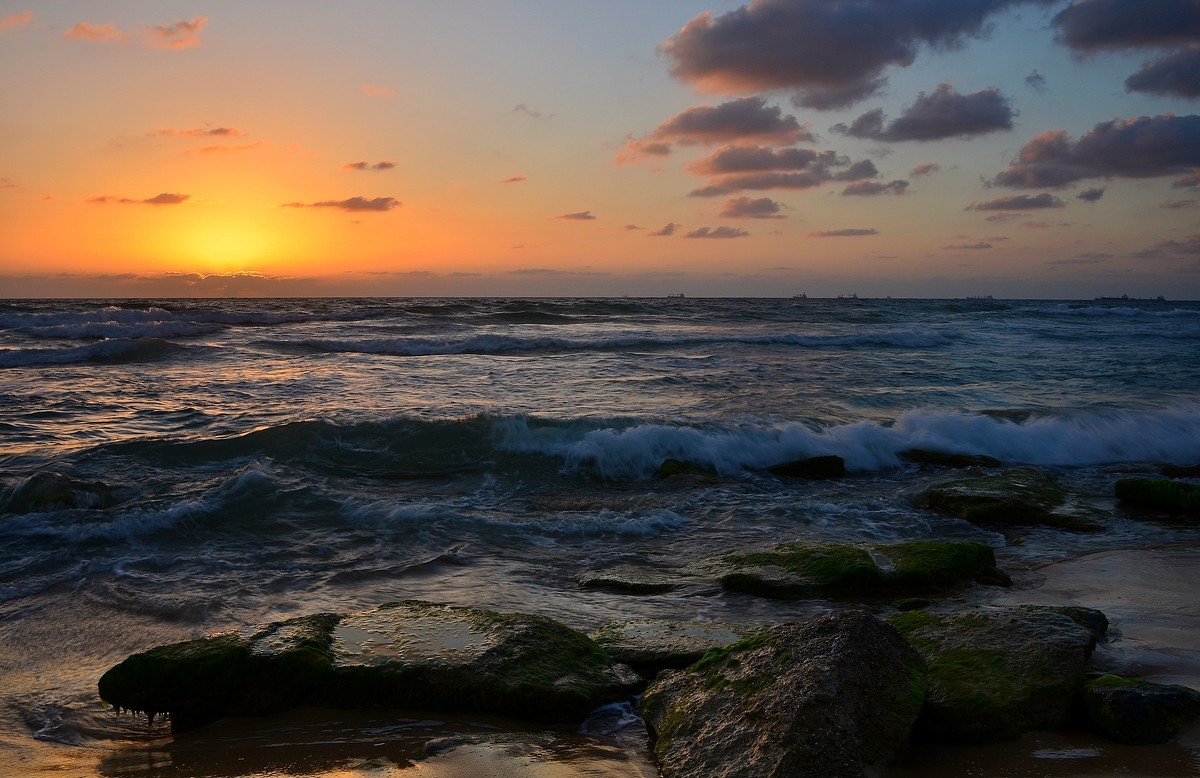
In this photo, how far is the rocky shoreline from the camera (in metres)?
3.03

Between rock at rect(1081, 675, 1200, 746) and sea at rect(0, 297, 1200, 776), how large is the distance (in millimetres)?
1962

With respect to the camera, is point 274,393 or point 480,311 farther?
point 480,311

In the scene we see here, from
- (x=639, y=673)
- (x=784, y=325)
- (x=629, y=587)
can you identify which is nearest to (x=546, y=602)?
(x=629, y=587)

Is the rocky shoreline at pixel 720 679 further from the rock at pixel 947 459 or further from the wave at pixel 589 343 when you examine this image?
the wave at pixel 589 343

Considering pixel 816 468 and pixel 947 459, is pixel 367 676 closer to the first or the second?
pixel 816 468

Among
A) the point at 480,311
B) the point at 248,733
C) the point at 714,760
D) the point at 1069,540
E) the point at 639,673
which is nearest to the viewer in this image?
the point at 714,760

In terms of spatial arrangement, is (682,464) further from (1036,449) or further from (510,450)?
(1036,449)

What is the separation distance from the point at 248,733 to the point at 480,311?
41.0 metres

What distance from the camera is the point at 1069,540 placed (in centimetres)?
713

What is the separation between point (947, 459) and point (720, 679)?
851 cm

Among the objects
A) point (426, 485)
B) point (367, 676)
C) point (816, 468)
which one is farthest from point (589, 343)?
point (367, 676)

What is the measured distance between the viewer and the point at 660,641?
4332mm

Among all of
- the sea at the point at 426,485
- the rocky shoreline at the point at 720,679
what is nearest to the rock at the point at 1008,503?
the sea at the point at 426,485

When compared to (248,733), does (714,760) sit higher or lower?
higher
